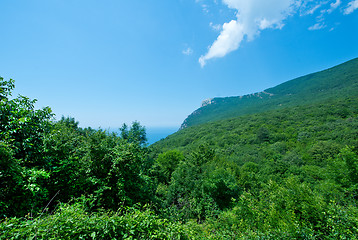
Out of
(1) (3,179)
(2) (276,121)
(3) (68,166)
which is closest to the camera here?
(1) (3,179)

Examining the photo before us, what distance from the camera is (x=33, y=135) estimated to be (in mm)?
4973

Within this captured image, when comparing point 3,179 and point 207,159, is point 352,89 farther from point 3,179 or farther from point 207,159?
point 3,179

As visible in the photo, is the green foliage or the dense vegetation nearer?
the green foliage

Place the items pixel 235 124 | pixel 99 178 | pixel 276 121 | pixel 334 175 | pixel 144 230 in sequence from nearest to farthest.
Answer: pixel 144 230 < pixel 99 178 < pixel 334 175 < pixel 276 121 < pixel 235 124

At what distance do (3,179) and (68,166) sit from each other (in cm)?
171

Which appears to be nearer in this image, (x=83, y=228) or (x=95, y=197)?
(x=83, y=228)

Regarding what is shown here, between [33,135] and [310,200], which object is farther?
[310,200]

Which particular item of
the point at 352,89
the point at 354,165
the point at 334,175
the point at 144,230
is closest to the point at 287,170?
the point at 334,175

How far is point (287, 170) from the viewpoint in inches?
1119

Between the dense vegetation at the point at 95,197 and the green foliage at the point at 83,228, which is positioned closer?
the green foliage at the point at 83,228

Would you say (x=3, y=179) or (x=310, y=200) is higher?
(x=3, y=179)

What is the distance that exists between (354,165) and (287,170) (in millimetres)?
17541

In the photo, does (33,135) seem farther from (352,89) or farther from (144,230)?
(352,89)

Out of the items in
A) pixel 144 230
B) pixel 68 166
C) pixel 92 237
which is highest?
pixel 68 166
